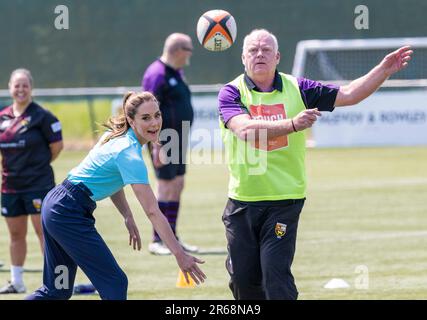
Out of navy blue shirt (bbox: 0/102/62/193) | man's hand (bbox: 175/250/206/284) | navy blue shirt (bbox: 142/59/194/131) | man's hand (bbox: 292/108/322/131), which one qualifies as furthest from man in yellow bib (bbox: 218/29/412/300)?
navy blue shirt (bbox: 142/59/194/131)

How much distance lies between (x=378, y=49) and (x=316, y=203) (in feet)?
48.7

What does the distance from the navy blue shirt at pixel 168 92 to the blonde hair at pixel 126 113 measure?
5053mm

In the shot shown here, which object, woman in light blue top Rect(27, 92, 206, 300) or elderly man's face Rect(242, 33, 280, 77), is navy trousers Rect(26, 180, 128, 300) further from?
elderly man's face Rect(242, 33, 280, 77)

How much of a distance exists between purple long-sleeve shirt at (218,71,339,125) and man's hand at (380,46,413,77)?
408mm

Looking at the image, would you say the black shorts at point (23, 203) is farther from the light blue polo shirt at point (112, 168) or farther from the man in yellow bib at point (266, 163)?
the man in yellow bib at point (266, 163)

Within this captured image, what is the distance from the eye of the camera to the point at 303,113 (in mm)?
6793

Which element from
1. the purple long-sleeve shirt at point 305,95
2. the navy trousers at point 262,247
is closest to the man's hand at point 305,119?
the purple long-sleeve shirt at point 305,95

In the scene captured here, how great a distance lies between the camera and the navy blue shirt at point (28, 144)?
10438 millimetres

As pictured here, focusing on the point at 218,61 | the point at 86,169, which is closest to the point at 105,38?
the point at 218,61

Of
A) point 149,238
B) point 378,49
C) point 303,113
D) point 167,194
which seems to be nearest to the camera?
point 303,113

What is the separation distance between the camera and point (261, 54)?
7.39 m

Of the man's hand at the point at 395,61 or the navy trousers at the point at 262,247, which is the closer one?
the navy trousers at the point at 262,247
